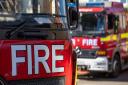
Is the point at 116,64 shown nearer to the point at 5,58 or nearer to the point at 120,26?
the point at 120,26

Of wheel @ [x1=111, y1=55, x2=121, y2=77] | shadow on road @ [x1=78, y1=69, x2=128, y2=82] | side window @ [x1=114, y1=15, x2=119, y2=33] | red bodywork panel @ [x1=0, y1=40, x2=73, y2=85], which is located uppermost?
red bodywork panel @ [x1=0, y1=40, x2=73, y2=85]

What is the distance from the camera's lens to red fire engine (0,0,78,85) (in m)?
4.75

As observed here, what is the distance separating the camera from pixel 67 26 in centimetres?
555

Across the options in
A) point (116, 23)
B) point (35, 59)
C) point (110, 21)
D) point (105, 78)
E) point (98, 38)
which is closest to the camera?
point (35, 59)

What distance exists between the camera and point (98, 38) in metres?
14.8

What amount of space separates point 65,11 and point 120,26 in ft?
34.9

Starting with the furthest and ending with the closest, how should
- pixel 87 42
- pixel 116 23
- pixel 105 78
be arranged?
pixel 105 78
pixel 116 23
pixel 87 42

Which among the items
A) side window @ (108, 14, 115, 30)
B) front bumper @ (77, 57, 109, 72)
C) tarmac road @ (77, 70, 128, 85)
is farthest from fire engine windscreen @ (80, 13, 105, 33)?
tarmac road @ (77, 70, 128, 85)

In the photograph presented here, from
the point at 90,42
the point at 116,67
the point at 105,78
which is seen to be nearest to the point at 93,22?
the point at 90,42

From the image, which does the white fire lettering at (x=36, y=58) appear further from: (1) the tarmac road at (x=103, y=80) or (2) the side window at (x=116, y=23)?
(2) the side window at (x=116, y=23)

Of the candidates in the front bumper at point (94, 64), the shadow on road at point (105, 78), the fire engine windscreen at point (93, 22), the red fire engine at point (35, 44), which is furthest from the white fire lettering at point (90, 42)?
the red fire engine at point (35, 44)

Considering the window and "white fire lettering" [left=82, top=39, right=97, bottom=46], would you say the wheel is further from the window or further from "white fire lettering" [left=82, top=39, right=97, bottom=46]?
the window

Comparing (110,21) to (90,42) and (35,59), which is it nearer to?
(90,42)

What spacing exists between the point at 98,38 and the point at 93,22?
62 centimetres
